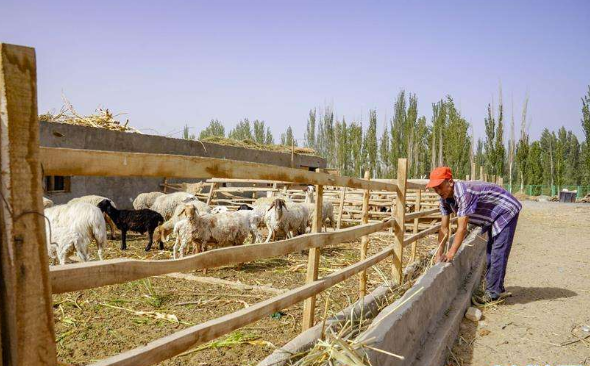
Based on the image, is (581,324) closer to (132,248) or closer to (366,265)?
(366,265)

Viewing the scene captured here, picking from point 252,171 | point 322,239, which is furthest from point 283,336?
point 252,171

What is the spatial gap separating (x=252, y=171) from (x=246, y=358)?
193 centimetres

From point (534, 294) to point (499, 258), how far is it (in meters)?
1.18

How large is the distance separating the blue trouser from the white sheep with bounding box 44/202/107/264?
578 centimetres

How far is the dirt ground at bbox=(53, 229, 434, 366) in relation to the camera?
3637mm

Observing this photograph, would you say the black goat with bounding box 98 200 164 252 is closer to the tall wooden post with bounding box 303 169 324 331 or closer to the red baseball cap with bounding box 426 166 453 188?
the red baseball cap with bounding box 426 166 453 188

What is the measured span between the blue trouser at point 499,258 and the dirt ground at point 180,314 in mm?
1606

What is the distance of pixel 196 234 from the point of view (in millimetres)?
7551

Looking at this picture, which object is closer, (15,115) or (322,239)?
(15,115)

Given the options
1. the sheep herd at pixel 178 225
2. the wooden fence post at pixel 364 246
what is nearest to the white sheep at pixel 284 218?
the sheep herd at pixel 178 225

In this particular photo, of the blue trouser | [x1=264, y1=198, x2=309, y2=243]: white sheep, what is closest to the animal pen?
the blue trouser

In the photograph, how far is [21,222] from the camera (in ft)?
3.61

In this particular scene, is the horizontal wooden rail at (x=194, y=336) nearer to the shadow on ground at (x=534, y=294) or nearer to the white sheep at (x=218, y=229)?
the shadow on ground at (x=534, y=294)

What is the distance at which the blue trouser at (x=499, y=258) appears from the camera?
5543 mm
